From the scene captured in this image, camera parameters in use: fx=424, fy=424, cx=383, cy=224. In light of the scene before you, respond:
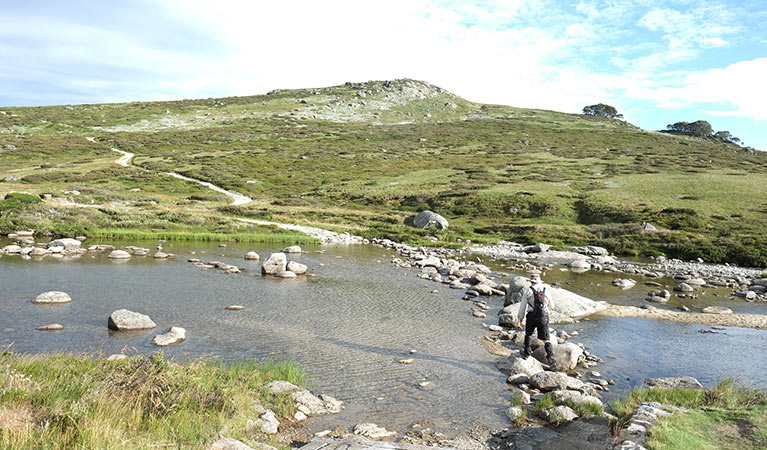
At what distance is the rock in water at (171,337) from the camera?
16439 mm

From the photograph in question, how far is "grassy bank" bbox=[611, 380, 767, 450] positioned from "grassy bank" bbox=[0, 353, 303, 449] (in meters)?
8.85

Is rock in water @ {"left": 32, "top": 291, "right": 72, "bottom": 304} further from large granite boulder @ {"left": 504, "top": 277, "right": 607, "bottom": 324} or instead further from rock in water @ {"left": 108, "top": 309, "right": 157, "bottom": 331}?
large granite boulder @ {"left": 504, "top": 277, "right": 607, "bottom": 324}

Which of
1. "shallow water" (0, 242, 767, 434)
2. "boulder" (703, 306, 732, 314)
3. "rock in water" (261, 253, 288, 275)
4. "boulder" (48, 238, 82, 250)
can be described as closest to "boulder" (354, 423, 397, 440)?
"shallow water" (0, 242, 767, 434)

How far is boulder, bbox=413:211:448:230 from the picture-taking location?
64.4 m

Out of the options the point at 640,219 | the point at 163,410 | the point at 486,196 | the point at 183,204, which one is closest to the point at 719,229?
the point at 640,219

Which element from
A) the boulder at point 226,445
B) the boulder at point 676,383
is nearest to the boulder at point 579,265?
the boulder at point 676,383

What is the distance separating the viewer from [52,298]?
2111cm

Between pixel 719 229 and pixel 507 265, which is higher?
pixel 719 229

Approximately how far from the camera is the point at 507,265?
4247 centimetres

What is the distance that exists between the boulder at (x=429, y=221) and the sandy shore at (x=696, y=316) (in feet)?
125

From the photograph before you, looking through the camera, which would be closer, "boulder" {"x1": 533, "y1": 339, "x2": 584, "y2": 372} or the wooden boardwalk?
the wooden boardwalk

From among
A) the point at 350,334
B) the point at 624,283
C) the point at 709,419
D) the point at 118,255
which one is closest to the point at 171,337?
the point at 350,334

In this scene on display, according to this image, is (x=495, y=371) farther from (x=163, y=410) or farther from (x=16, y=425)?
(x=16, y=425)

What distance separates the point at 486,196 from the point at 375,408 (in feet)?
235
